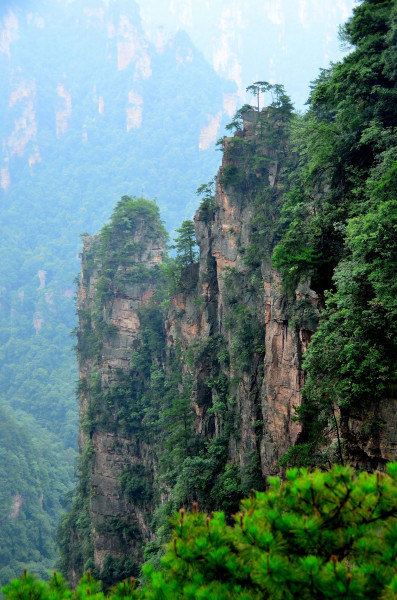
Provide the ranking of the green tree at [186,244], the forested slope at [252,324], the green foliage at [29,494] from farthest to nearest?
the green foliage at [29,494]
the green tree at [186,244]
the forested slope at [252,324]

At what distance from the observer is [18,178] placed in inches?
6255

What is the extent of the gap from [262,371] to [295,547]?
46.5 ft

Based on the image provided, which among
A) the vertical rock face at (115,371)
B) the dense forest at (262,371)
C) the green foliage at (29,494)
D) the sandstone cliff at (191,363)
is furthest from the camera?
the green foliage at (29,494)

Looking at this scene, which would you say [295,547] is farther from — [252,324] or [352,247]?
[252,324]

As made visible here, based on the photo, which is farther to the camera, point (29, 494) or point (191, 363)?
point (29, 494)

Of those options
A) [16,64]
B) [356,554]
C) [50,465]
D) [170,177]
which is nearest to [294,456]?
[356,554]

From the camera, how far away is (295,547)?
5375mm

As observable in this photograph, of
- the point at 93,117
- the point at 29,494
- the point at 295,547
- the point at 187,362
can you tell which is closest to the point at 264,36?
the point at 93,117

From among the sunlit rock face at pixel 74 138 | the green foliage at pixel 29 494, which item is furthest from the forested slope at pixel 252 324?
the sunlit rock face at pixel 74 138

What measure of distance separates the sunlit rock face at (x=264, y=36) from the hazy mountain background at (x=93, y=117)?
30cm

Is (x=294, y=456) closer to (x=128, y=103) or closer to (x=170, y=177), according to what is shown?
(x=170, y=177)

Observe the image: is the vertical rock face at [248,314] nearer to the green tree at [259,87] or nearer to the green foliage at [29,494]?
the green tree at [259,87]

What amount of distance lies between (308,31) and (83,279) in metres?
153

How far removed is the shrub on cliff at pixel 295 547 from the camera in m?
4.89
